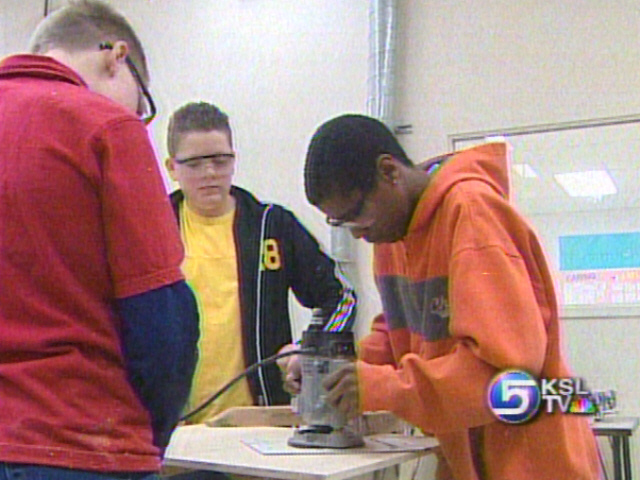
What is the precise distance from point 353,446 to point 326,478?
0.73ft

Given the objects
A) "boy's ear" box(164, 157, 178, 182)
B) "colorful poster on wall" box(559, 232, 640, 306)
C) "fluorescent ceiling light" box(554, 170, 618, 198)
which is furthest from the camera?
"fluorescent ceiling light" box(554, 170, 618, 198)

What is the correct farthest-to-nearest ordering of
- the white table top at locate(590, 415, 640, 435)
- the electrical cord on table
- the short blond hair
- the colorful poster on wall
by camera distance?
the colorful poster on wall
the white table top at locate(590, 415, 640, 435)
the electrical cord on table
the short blond hair

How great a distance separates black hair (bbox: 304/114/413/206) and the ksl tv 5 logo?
33cm

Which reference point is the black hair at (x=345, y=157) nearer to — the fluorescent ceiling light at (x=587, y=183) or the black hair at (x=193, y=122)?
the black hair at (x=193, y=122)

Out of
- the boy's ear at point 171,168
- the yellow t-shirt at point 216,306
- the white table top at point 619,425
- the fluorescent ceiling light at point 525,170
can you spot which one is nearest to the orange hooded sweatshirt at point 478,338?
the yellow t-shirt at point 216,306

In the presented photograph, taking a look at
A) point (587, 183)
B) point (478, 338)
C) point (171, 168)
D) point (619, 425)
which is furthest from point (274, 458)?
point (587, 183)

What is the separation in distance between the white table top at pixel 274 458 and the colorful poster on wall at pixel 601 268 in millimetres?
1519

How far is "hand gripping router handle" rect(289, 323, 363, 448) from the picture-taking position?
1062mm

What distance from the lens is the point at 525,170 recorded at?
2.66 meters

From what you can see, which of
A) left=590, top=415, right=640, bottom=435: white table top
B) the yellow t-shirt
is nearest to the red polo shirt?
the yellow t-shirt

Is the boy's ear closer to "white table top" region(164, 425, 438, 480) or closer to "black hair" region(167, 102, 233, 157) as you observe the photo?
"black hair" region(167, 102, 233, 157)

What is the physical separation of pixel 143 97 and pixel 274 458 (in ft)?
1.52

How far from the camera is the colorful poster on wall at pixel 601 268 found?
250cm

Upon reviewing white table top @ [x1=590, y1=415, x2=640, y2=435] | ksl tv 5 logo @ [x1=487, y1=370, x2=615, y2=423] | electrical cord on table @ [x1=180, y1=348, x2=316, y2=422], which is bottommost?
white table top @ [x1=590, y1=415, x2=640, y2=435]
